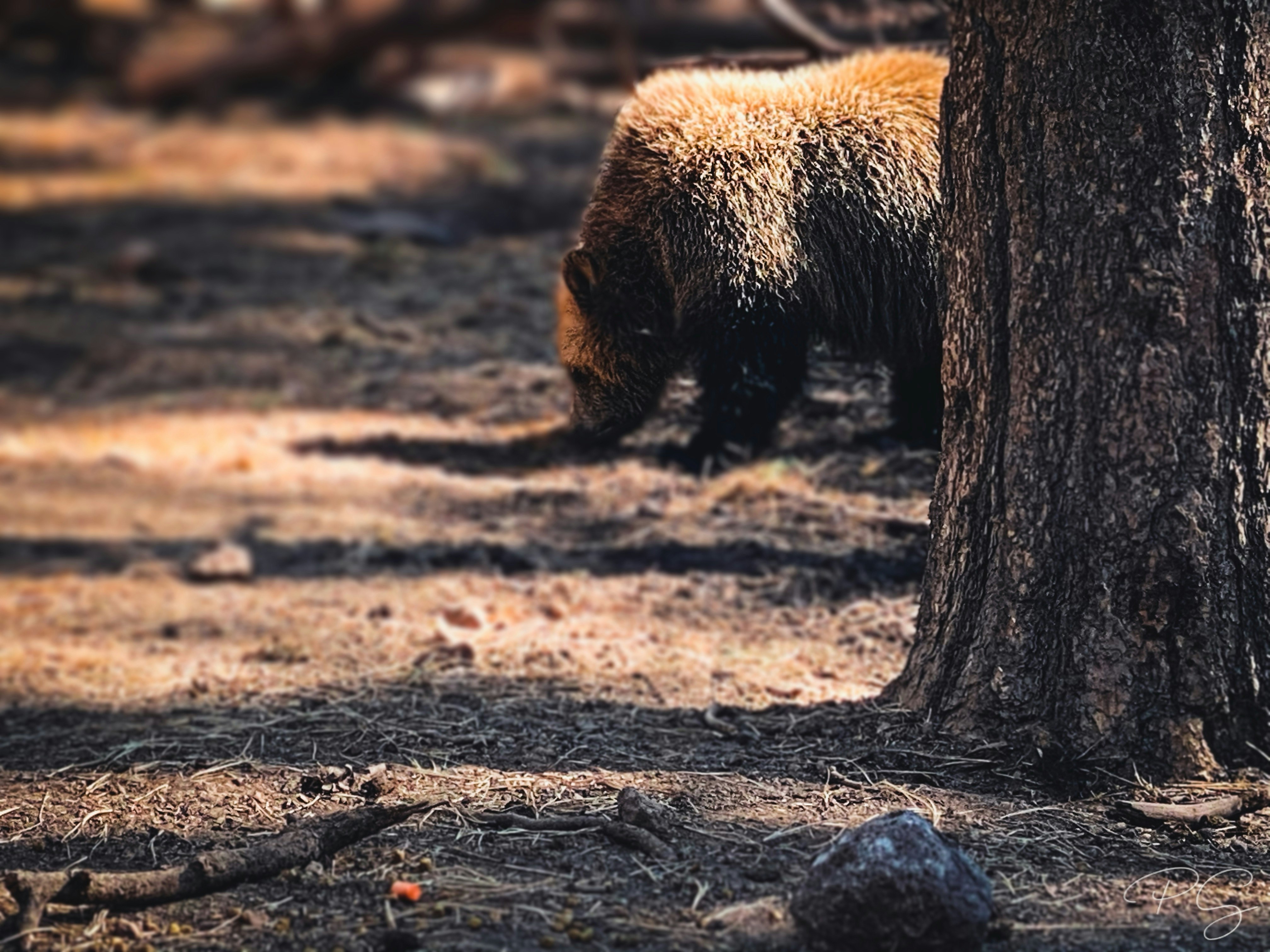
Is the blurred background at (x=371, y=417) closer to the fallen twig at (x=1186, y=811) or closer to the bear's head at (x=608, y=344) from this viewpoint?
the bear's head at (x=608, y=344)

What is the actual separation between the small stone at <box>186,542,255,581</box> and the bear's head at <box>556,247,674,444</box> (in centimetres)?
170

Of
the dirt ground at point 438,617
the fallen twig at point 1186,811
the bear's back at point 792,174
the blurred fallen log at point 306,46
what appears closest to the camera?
the dirt ground at point 438,617

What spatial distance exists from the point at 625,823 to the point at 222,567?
3.42 metres

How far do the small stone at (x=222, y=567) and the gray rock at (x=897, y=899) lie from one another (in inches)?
157

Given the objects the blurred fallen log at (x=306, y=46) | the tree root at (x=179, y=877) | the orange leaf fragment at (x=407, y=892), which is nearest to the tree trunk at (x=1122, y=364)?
the orange leaf fragment at (x=407, y=892)

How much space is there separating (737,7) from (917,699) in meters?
12.5

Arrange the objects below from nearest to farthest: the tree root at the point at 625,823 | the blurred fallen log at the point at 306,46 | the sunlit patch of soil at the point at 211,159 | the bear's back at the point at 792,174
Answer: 1. the tree root at the point at 625,823
2. the bear's back at the point at 792,174
3. the sunlit patch of soil at the point at 211,159
4. the blurred fallen log at the point at 306,46

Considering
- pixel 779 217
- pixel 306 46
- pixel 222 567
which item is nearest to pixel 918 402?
pixel 779 217

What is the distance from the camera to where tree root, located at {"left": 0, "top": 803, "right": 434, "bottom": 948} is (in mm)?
2857

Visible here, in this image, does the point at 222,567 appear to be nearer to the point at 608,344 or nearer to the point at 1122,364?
the point at 608,344

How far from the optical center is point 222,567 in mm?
6020

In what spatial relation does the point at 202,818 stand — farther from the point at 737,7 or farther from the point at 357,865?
the point at 737,7

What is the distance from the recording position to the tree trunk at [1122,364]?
10.5 ft

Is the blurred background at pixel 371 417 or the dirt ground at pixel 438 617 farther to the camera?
the blurred background at pixel 371 417
